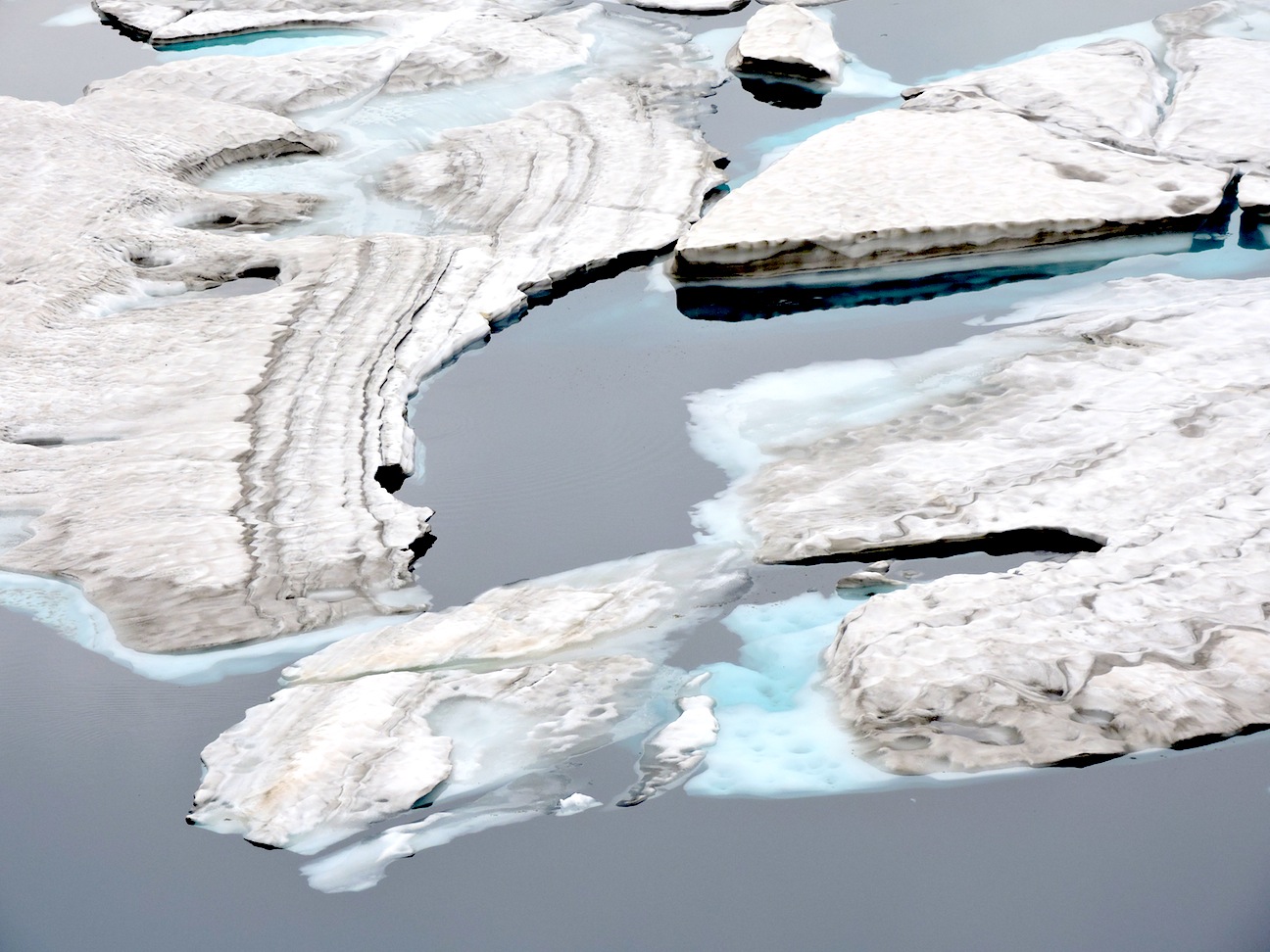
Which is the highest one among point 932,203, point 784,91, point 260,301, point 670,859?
point 784,91

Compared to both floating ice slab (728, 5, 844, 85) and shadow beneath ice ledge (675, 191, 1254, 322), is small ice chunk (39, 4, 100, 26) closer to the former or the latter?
floating ice slab (728, 5, 844, 85)

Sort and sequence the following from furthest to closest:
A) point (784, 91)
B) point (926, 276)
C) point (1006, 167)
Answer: point (784, 91) < point (1006, 167) < point (926, 276)

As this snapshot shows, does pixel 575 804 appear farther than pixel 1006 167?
No

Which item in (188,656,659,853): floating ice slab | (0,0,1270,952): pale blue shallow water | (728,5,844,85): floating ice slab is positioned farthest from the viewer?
(728,5,844,85): floating ice slab

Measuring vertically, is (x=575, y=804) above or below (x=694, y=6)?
below

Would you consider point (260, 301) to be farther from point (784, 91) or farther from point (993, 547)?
point (784, 91)

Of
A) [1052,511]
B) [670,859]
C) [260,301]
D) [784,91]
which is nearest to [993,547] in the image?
[1052,511]

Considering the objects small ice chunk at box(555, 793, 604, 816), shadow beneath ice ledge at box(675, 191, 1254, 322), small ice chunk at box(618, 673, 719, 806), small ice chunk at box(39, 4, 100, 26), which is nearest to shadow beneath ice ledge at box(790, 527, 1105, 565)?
small ice chunk at box(618, 673, 719, 806)
